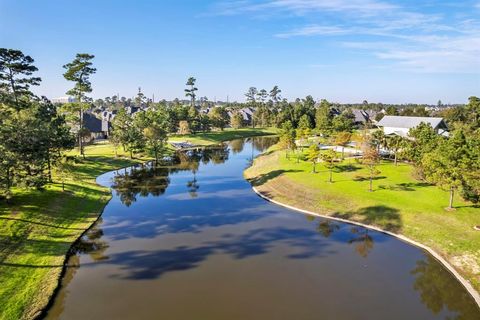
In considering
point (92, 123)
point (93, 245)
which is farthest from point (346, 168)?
point (92, 123)

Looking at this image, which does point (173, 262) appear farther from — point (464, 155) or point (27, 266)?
point (464, 155)

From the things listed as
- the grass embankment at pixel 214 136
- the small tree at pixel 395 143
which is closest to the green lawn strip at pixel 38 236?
the small tree at pixel 395 143

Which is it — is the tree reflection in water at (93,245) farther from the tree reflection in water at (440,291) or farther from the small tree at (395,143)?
the small tree at (395,143)

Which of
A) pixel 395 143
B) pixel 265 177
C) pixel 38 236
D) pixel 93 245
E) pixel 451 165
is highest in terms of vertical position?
pixel 395 143

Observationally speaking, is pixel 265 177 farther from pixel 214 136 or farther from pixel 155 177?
pixel 214 136

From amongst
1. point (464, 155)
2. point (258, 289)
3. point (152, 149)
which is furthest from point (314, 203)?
point (152, 149)

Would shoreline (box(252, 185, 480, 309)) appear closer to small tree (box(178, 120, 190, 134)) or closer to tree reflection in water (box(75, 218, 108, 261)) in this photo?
tree reflection in water (box(75, 218, 108, 261))

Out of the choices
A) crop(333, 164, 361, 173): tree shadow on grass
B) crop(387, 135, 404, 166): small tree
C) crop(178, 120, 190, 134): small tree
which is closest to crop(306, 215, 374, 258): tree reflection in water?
crop(333, 164, 361, 173): tree shadow on grass
